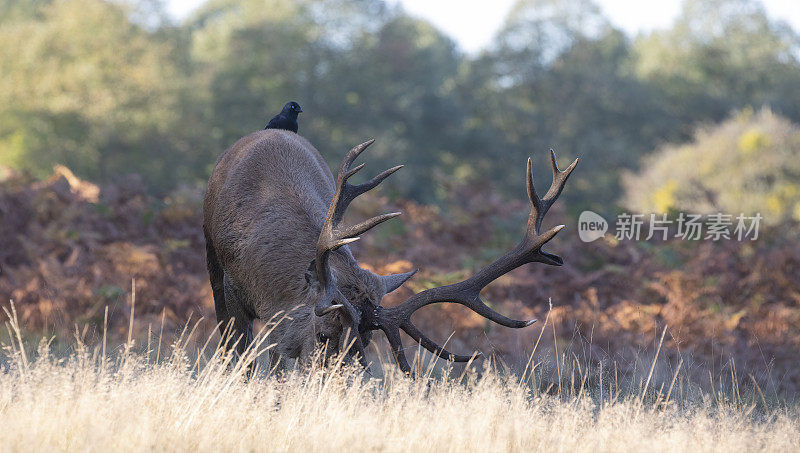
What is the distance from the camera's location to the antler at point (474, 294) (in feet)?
17.7

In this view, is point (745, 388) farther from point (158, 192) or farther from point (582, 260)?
point (158, 192)

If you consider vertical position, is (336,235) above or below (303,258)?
above

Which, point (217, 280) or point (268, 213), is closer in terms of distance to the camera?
point (268, 213)

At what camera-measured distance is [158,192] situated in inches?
493

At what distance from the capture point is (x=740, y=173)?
23.2 meters

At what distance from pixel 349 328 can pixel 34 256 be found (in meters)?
5.80

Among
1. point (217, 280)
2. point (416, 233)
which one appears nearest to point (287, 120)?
point (217, 280)

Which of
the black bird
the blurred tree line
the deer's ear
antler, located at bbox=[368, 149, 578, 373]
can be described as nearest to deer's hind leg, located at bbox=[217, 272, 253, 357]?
the deer's ear

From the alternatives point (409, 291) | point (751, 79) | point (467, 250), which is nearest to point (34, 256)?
point (409, 291)

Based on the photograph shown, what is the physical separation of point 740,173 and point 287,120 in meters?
18.1

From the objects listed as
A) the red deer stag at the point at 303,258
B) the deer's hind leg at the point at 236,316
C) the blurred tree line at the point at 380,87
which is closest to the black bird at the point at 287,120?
the red deer stag at the point at 303,258

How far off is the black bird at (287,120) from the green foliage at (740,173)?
50.2 ft

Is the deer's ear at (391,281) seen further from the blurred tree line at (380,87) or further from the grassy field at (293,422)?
the blurred tree line at (380,87)

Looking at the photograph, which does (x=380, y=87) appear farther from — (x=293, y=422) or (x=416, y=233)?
(x=293, y=422)
